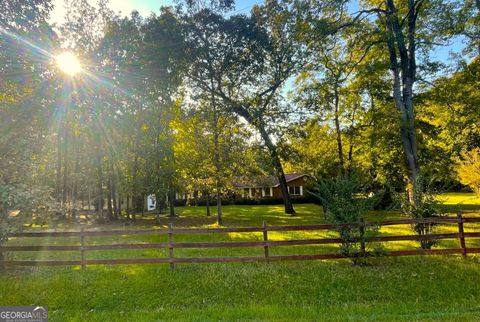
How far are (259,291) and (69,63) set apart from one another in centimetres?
1770

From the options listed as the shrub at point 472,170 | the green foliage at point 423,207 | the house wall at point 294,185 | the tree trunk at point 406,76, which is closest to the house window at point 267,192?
the house wall at point 294,185

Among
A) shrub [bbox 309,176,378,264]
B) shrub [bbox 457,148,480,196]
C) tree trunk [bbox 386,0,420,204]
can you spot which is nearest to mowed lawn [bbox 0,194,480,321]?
shrub [bbox 309,176,378,264]

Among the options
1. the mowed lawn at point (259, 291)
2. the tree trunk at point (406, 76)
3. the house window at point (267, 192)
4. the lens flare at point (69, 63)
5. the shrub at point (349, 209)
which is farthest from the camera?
the house window at point (267, 192)

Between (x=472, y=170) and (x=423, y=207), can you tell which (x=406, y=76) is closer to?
(x=423, y=207)

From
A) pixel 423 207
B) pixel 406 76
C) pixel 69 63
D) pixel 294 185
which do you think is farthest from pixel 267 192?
pixel 423 207

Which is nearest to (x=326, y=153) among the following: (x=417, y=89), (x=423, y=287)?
(x=417, y=89)

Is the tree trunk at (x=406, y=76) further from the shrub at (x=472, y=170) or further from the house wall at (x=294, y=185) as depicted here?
the house wall at (x=294, y=185)

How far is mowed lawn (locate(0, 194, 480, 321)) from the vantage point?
540 centimetres

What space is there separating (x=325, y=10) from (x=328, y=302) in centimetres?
1359

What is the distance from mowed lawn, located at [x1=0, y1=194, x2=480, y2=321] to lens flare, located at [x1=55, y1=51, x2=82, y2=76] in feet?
40.8

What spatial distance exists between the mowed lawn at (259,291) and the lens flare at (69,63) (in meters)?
12.4

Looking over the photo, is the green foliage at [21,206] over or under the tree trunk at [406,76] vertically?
under

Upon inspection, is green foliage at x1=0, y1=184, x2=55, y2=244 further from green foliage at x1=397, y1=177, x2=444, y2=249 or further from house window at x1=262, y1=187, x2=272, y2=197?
house window at x1=262, y1=187, x2=272, y2=197

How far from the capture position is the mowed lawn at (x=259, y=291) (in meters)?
5.40
